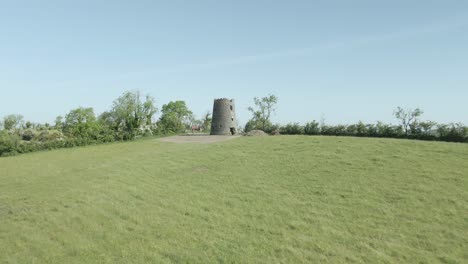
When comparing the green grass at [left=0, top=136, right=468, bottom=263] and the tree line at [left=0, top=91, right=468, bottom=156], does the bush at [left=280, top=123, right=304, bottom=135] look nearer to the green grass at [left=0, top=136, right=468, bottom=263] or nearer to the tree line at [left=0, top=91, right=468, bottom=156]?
the tree line at [left=0, top=91, right=468, bottom=156]

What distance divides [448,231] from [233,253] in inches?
318

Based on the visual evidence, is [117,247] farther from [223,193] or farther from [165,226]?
[223,193]

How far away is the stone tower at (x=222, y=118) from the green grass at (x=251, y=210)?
20555mm

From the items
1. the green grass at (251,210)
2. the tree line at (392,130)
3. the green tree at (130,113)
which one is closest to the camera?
the green grass at (251,210)

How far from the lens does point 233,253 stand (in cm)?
954

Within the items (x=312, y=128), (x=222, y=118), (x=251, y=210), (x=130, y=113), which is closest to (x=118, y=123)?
(x=130, y=113)

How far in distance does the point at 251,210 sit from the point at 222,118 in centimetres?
3071

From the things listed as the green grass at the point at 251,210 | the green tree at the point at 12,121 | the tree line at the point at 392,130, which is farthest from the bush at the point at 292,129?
the green tree at the point at 12,121

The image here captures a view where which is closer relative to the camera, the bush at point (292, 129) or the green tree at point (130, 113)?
the bush at point (292, 129)

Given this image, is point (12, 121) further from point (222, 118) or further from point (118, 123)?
point (222, 118)

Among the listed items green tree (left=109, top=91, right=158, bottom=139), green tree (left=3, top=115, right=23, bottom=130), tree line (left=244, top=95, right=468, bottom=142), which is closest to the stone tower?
tree line (left=244, top=95, right=468, bottom=142)

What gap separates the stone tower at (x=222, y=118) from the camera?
42.9m

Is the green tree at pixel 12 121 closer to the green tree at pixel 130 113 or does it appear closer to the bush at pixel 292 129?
the green tree at pixel 130 113

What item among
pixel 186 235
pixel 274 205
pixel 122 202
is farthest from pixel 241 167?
pixel 186 235
